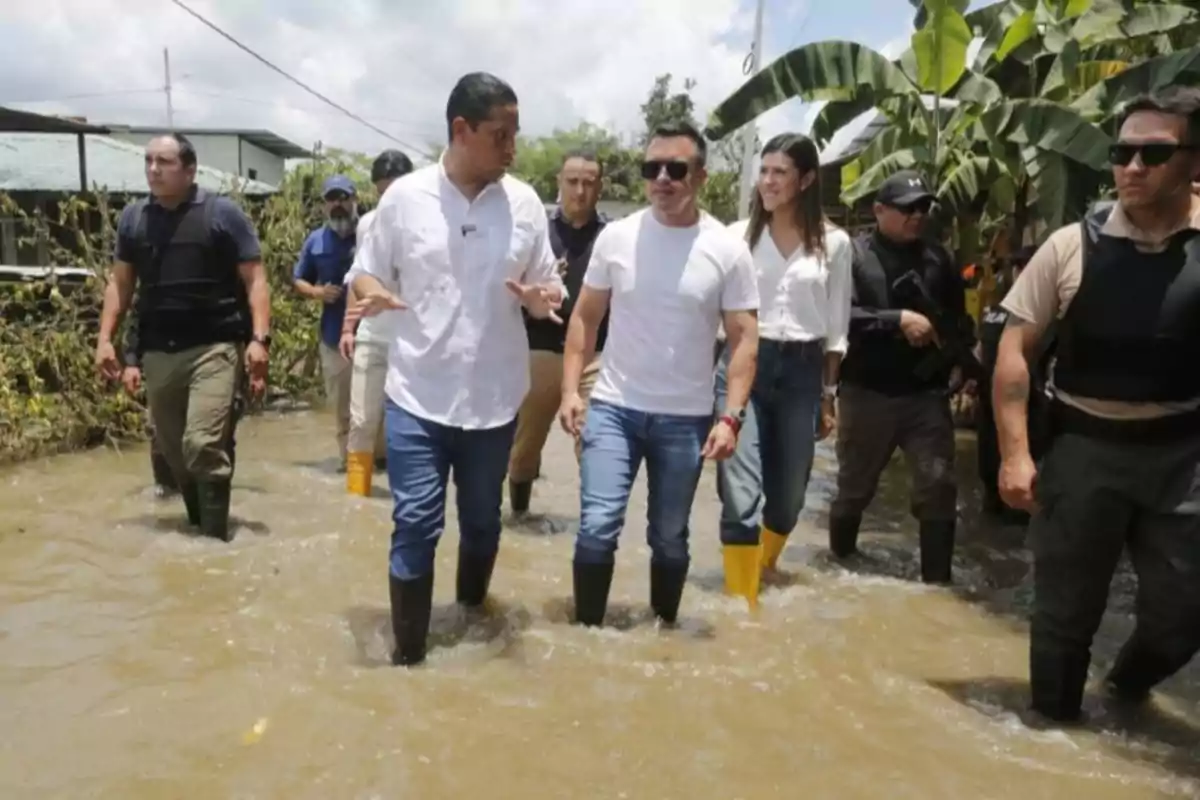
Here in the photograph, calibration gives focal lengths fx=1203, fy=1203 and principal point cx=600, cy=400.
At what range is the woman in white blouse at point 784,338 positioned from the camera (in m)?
5.10

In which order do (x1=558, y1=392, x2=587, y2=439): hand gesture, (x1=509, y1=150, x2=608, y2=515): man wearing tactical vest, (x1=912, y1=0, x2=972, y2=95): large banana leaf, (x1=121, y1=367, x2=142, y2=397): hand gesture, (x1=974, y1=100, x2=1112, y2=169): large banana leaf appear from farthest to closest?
1. (x1=912, y1=0, x2=972, y2=95): large banana leaf
2. (x1=974, y1=100, x2=1112, y2=169): large banana leaf
3. (x1=509, y1=150, x2=608, y2=515): man wearing tactical vest
4. (x1=121, y1=367, x2=142, y2=397): hand gesture
5. (x1=558, y1=392, x2=587, y2=439): hand gesture

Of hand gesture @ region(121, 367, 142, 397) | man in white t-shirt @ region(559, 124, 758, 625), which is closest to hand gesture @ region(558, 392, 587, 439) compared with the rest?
man in white t-shirt @ region(559, 124, 758, 625)

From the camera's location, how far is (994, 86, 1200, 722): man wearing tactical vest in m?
3.52

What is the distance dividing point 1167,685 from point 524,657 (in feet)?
7.73

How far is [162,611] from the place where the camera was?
4961 mm

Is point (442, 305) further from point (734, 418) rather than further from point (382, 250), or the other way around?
point (734, 418)

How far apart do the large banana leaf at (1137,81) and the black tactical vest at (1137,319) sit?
3026mm

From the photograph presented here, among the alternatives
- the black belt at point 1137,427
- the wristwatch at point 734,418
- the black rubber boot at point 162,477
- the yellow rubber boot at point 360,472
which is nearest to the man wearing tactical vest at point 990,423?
the wristwatch at point 734,418

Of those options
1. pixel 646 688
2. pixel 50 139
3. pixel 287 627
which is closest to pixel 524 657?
pixel 646 688

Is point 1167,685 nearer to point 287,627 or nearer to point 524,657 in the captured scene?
point 524,657

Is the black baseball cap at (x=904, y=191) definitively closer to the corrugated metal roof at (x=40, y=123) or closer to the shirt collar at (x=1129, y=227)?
the shirt collar at (x=1129, y=227)

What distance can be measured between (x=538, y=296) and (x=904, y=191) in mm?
2064

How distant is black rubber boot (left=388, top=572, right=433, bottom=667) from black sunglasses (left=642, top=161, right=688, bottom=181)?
1686 millimetres

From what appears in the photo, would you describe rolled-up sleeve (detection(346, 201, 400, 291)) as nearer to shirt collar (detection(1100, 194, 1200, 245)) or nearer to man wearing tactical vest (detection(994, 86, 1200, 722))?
man wearing tactical vest (detection(994, 86, 1200, 722))
